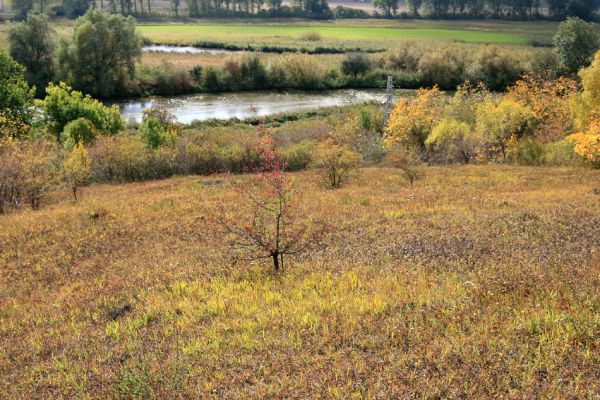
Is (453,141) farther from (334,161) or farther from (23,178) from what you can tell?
(23,178)

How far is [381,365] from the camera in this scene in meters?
7.59

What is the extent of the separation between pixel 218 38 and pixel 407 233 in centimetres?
9571

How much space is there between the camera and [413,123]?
132 ft

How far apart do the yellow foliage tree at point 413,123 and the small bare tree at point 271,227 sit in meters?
19.2

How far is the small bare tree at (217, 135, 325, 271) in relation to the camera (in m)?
12.8

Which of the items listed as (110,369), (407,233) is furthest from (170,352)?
(407,233)

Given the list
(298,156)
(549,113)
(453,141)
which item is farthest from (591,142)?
(298,156)

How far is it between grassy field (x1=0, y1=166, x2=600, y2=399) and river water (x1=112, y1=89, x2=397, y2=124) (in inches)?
1642

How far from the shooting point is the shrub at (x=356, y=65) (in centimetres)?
7806

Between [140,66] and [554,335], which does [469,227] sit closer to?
[554,335]

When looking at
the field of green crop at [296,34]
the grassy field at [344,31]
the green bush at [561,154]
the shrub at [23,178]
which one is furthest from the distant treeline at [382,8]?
the green bush at [561,154]

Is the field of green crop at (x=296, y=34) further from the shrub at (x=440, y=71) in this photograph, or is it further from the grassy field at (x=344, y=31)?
the shrub at (x=440, y=71)

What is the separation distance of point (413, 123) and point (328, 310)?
32.9m

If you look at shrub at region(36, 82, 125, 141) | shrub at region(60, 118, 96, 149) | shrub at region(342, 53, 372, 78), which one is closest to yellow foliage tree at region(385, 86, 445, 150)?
shrub at region(60, 118, 96, 149)
